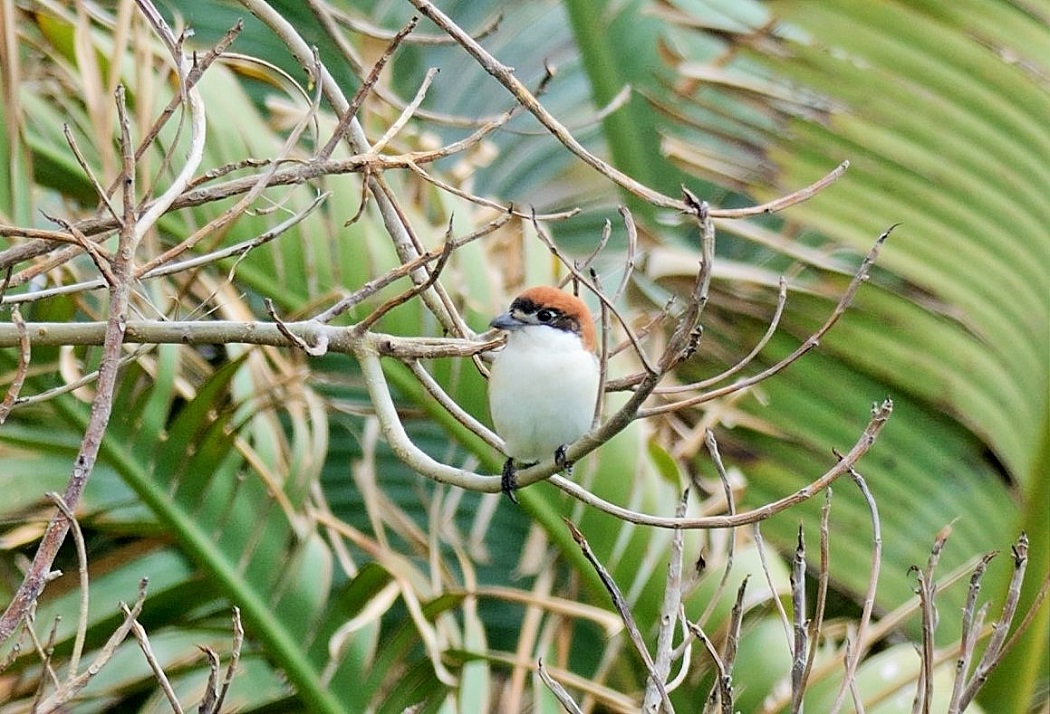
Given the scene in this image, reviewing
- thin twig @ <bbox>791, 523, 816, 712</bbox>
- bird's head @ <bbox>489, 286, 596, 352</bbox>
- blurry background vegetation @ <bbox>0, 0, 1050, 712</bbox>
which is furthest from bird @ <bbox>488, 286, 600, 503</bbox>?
thin twig @ <bbox>791, 523, 816, 712</bbox>

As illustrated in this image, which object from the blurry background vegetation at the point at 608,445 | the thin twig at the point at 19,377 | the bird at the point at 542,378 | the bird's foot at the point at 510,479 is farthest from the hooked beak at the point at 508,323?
the thin twig at the point at 19,377

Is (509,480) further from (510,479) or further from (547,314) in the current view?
(547,314)

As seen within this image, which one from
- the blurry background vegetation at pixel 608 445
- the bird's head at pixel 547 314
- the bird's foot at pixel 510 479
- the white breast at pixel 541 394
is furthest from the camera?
the blurry background vegetation at pixel 608 445

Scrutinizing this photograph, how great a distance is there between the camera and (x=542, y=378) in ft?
7.50

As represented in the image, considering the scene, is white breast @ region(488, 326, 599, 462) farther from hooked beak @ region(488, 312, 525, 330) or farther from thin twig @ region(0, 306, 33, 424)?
thin twig @ region(0, 306, 33, 424)

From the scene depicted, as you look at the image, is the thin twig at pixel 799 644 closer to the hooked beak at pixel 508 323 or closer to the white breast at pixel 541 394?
the white breast at pixel 541 394

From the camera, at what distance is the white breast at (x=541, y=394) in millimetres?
2281

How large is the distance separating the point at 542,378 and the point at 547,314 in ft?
0.51

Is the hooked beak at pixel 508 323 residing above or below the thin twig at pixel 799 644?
above

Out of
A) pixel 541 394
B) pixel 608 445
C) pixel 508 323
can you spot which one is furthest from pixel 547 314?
pixel 608 445

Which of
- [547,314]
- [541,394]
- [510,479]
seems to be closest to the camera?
[510,479]

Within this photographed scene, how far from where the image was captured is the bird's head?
240cm

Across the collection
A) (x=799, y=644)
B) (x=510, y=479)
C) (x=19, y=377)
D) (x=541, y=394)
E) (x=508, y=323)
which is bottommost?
(x=799, y=644)

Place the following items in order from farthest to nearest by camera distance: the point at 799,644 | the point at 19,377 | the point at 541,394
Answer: the point at 541,394
the point at 19,377
the point at 799,644
